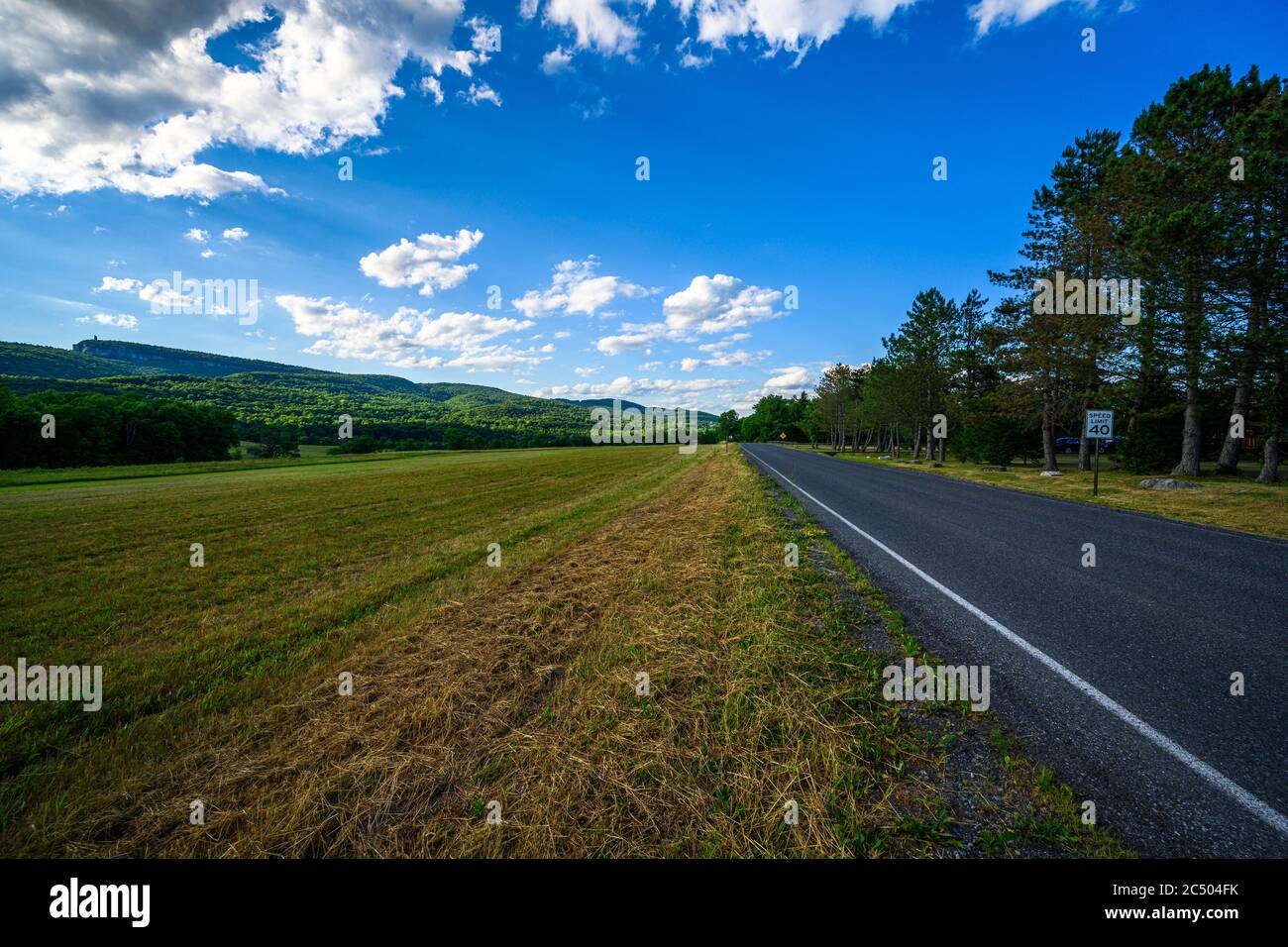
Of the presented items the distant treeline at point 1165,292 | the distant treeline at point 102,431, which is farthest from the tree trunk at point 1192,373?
the distant treeline at point 102,431

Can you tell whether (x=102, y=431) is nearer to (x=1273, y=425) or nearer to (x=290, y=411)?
(x=290, y=411)

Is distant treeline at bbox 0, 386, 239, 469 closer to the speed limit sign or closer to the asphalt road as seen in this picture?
the asphalt road

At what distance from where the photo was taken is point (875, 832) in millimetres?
2332

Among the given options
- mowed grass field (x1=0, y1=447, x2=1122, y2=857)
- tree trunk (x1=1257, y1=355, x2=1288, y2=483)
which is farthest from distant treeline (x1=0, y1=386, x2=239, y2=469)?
tree trunk (x1=1257, y1=355, x2=1288, y2=483)

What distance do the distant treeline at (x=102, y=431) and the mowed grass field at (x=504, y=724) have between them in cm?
7022

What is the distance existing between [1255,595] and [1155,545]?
3145 mm

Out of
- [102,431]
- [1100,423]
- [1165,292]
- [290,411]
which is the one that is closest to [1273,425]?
[1165,292]

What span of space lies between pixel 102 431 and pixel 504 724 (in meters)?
86.5

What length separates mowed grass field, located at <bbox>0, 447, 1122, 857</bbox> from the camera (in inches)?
96.1

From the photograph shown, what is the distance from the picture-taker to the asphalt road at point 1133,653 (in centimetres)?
244

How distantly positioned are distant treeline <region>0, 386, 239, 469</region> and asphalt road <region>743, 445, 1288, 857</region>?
3037 inches

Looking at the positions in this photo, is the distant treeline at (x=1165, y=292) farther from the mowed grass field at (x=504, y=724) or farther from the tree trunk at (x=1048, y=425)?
the mowed grass field at (x=504, y=724)

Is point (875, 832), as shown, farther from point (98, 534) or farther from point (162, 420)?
point (162, 420)
